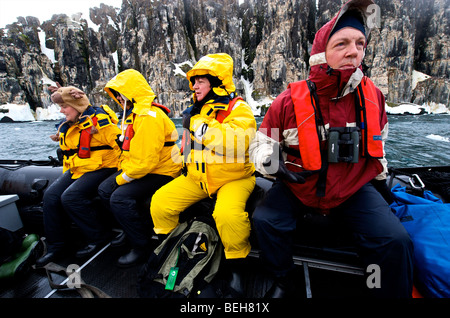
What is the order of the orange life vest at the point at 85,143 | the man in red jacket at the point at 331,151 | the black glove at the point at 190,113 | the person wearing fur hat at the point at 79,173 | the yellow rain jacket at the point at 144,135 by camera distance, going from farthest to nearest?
the orange life vest at the point at 85,143 < the person wearing fur hat at the point at 79,173 < the yellow rain jacket at the point at 144,135 < the black glove at the point at 190,113 < the man in red jacket at the point at 331,151

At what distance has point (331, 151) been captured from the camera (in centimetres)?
137

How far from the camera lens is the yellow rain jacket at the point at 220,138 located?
165 cm

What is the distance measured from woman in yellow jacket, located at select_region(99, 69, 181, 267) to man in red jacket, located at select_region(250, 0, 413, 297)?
45.7 inches

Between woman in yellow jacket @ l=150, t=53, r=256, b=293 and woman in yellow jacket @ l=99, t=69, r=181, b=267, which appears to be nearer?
woman in yellow jacket @ l=150, t=53, r=256, b=293

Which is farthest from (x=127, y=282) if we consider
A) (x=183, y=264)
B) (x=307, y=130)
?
(x=307, y=130)

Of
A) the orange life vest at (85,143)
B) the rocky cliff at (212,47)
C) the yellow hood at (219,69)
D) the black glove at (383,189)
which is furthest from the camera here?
the rocky cliff at (212,47)

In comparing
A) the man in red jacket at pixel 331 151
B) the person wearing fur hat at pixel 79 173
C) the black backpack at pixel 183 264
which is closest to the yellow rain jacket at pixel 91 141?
the person wearing fur hat at pixel 79 173

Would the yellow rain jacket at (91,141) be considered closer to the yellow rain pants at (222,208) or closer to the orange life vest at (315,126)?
the yellow rain pants at (222,208)

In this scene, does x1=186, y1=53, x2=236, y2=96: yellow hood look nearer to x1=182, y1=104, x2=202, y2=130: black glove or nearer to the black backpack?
x1=182, y1=104, x2=202, y2=130: black glove

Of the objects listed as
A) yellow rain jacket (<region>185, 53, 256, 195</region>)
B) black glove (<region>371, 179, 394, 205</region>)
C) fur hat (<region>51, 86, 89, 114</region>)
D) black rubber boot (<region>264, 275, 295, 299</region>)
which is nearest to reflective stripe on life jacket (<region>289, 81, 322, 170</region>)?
yellow rain jacket (<region>185, 53, 256, 195</region>)

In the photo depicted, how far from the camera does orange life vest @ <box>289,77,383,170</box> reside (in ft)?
4.56

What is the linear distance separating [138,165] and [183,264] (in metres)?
1.09

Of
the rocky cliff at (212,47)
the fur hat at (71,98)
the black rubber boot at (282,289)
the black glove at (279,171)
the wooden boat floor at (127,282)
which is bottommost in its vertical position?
the wooden boat floor at (127,282)

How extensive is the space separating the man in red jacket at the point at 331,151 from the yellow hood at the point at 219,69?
1.79 feet
